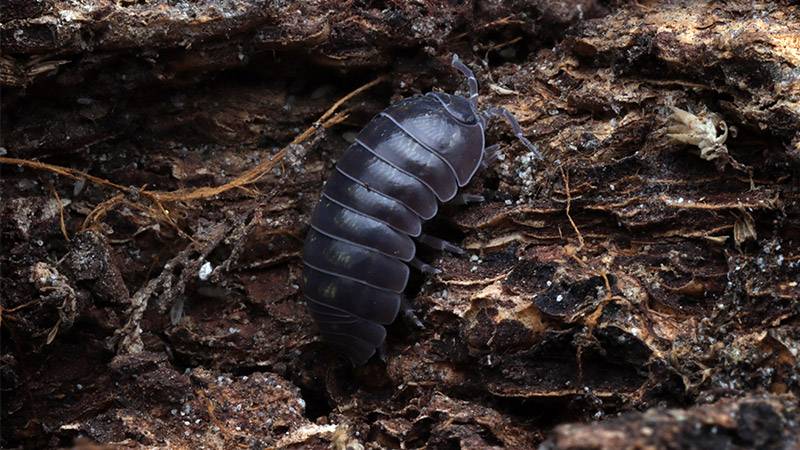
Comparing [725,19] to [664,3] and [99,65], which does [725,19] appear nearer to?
[664,3]

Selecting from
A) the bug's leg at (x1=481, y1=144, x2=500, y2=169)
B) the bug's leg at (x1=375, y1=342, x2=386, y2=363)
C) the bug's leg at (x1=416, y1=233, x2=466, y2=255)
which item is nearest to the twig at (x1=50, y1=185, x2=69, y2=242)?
the bug's leg at (x1=375, y1=342, x2=386, y2=363)

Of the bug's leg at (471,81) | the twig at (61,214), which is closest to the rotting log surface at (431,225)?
the twig at (61,214)

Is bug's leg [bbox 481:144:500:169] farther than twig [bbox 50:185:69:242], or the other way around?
bug's leg [bbox 481:144:500:169]

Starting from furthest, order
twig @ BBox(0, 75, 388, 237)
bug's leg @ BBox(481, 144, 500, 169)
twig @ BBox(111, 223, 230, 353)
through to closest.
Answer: bug's leg @ BBox(481, 144, 500, 169) < twig @ BBox(0, 75, 388, 237) < twig @ BBox(111, 223, 230, 353)

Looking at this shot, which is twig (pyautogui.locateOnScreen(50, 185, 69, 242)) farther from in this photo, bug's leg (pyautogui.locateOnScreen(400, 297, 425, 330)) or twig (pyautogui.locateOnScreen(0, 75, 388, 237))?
bug's leg (pyautogui.locateOnScreen(400, 297, 425, 330))

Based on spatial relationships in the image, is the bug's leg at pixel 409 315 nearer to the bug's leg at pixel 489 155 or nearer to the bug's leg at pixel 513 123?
the bug's leg at pixel 489 155

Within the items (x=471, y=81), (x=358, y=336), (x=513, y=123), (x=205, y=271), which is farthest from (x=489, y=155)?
(x=205, y=271)

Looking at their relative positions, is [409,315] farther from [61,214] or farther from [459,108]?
[61,214]
